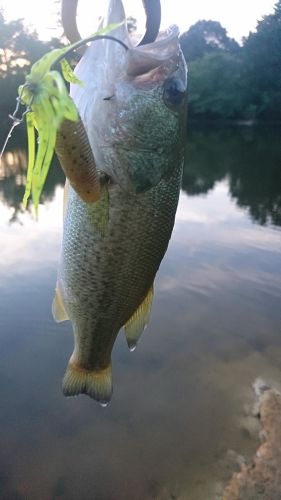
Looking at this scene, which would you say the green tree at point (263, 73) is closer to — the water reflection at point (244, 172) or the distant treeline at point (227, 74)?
the distant treeline at point (227, 74)

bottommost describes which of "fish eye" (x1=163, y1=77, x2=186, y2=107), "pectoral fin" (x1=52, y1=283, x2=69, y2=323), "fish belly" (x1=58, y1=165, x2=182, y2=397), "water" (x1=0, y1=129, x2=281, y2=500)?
"water" (x1=0, y1=129, x2=281, y2=500)

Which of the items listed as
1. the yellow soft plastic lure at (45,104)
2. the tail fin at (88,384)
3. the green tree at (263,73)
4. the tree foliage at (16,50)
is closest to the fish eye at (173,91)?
the yellow soft plastic lure at (45,104)

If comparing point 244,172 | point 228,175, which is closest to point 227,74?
point 244,172

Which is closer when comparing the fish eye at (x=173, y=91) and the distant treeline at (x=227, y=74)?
the fish eye at (x=173, y=91)

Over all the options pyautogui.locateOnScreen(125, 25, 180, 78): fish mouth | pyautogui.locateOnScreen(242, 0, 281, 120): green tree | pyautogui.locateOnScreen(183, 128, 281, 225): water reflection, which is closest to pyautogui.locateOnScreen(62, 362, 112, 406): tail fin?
pyautogui.locateOnScreen(125, 25, 180, 78): fish mouth

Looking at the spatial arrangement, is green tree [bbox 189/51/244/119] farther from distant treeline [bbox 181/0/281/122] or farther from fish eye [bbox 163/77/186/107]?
fish eye [bbox 163/77/186/107]

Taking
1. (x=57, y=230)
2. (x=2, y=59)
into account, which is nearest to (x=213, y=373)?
(x=57, y=230)
